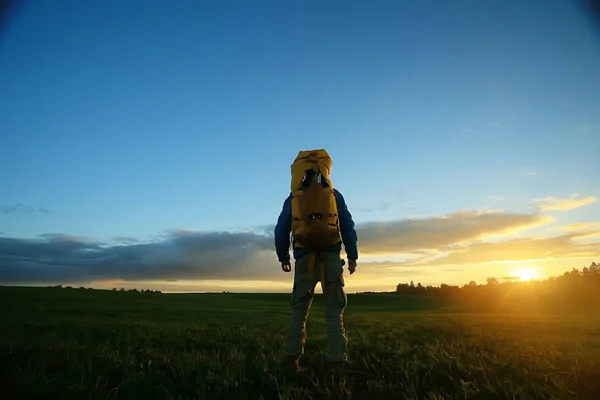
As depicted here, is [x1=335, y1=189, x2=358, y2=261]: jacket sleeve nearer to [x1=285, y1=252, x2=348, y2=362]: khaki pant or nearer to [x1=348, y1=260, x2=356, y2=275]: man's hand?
[x1=348, y1=260, x2=356, y2=275]: man's hand

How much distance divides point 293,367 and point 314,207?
232 centimetres

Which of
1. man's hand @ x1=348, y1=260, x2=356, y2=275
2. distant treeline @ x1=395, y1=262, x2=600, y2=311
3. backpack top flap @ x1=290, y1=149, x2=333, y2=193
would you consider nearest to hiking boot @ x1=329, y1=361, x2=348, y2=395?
man's hand @ x1=348, y1=260, x2=356, y2=275

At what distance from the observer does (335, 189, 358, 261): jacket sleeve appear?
286 inches

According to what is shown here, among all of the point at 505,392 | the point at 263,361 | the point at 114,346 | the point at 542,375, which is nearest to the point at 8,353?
the point at 114,346

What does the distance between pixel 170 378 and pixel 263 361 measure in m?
1.59

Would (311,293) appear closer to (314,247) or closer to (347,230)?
(314,247)

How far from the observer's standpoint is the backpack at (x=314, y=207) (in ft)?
22.0

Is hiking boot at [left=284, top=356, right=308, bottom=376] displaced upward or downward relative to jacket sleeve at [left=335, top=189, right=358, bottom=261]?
downward

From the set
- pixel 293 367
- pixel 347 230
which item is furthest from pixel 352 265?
pixel 293 367

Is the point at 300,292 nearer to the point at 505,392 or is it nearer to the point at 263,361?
the point at 263,361

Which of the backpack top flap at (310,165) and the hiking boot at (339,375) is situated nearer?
the hiking boot at (339,375)

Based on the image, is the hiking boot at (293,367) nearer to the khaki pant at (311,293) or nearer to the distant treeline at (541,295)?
the khaki pant at (311,293)

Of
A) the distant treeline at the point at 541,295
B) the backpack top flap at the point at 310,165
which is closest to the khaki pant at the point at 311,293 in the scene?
the backpack top flap at the point at 310,165

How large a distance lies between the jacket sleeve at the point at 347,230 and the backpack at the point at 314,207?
14.1 inches
